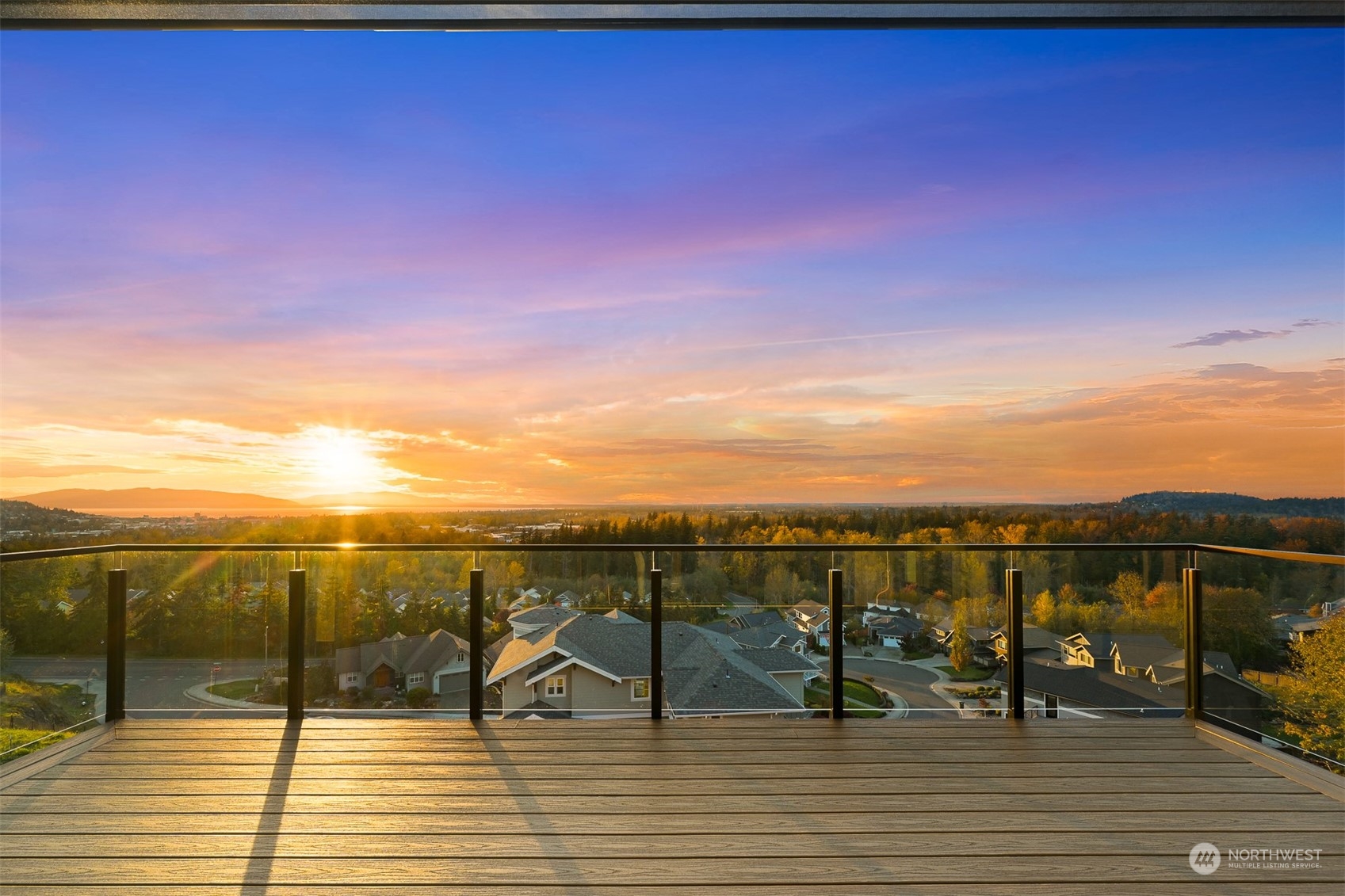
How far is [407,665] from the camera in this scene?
4191 mm

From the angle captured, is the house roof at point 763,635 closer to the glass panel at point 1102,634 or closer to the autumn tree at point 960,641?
the autumn tree at point 960,641

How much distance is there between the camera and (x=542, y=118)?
6.43 metres

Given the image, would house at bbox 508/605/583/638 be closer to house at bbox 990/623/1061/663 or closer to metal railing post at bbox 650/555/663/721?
metal railing post at bbox 650/555/663/721

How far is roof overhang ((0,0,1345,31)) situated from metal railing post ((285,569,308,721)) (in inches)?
122

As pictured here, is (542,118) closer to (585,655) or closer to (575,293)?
(575,293)

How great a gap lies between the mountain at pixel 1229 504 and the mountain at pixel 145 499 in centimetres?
855

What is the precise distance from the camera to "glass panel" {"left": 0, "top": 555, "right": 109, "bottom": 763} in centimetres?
362

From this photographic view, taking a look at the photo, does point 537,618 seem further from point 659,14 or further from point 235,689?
point 659,14

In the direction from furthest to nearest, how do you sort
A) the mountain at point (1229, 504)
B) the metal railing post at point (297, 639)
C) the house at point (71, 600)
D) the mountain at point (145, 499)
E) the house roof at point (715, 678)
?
the mountain at point (1229, 504) → the mountain at point (145, 499) → the metal railing post at point (297, 639) → the house roof at point (715, 678) → the house at point (71, 600)

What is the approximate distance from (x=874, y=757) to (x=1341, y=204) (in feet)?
23.7

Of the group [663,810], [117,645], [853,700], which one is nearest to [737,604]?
[853,700]

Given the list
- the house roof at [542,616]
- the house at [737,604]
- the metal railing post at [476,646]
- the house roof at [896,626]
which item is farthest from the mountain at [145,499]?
the house roof at [896,626]

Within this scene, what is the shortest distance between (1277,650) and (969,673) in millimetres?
1571

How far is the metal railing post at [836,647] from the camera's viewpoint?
4.14 m
